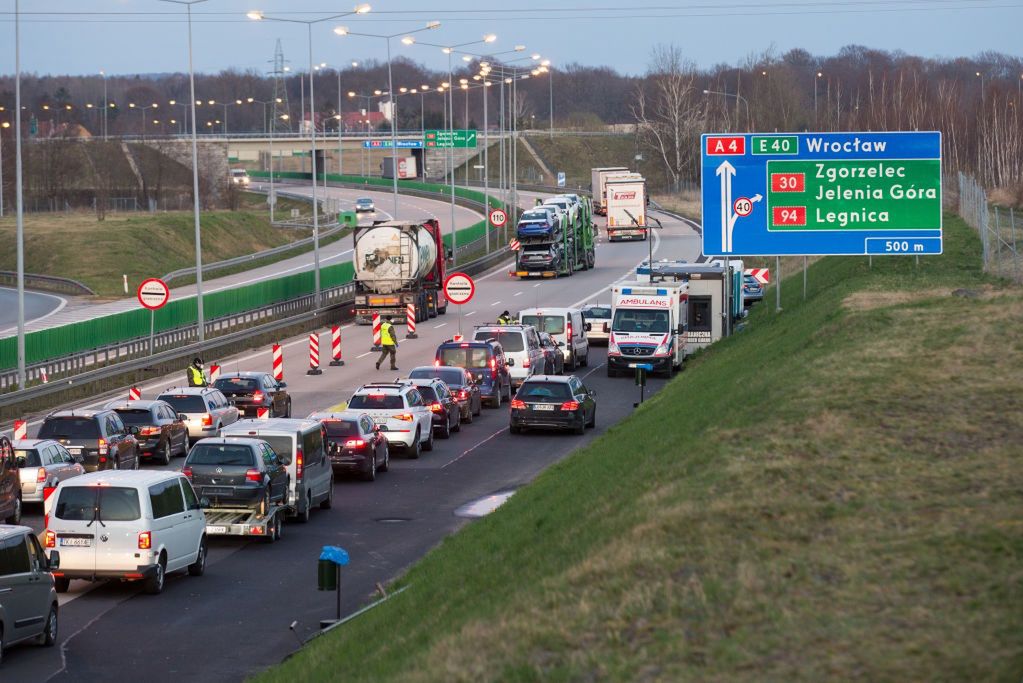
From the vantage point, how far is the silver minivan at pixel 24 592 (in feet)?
54.2

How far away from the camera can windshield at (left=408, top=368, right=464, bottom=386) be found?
125 feet

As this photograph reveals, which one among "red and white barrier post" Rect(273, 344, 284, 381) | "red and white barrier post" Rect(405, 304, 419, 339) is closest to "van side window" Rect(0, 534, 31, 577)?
"red and white barrier post" Rect(273, 344, 284, 381)

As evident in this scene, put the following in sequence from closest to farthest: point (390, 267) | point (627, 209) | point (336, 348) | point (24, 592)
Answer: point (24, 592) < point (336, 348) < point (390, 267) < point (627, 209)

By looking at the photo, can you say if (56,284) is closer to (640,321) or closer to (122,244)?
(122,244)

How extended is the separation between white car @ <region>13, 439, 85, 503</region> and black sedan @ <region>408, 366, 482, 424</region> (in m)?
11.9

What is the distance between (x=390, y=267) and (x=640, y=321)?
1460 cm

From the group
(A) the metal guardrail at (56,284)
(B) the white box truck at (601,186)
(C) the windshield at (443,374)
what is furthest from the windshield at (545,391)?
(B) the white box truck at (601,186)

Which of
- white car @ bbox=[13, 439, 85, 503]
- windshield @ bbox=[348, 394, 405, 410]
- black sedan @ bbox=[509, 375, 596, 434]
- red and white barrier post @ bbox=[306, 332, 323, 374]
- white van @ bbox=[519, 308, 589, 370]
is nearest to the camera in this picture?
white car @ bbox=[13, 439, 85, 503]

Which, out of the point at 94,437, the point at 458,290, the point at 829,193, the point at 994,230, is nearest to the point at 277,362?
the point at 458,290

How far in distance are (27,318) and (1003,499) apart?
56.7m

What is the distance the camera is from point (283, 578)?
2156 cm

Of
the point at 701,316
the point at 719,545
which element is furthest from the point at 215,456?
the point at 701,316

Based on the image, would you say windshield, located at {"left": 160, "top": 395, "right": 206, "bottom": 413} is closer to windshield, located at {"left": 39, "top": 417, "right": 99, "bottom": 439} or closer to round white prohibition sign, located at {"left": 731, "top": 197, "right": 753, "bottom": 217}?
windshield, located at {"left": 39, "top": 417, "right": 99, "bottom": 439}

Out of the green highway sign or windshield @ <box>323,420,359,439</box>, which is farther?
the green highway sign
